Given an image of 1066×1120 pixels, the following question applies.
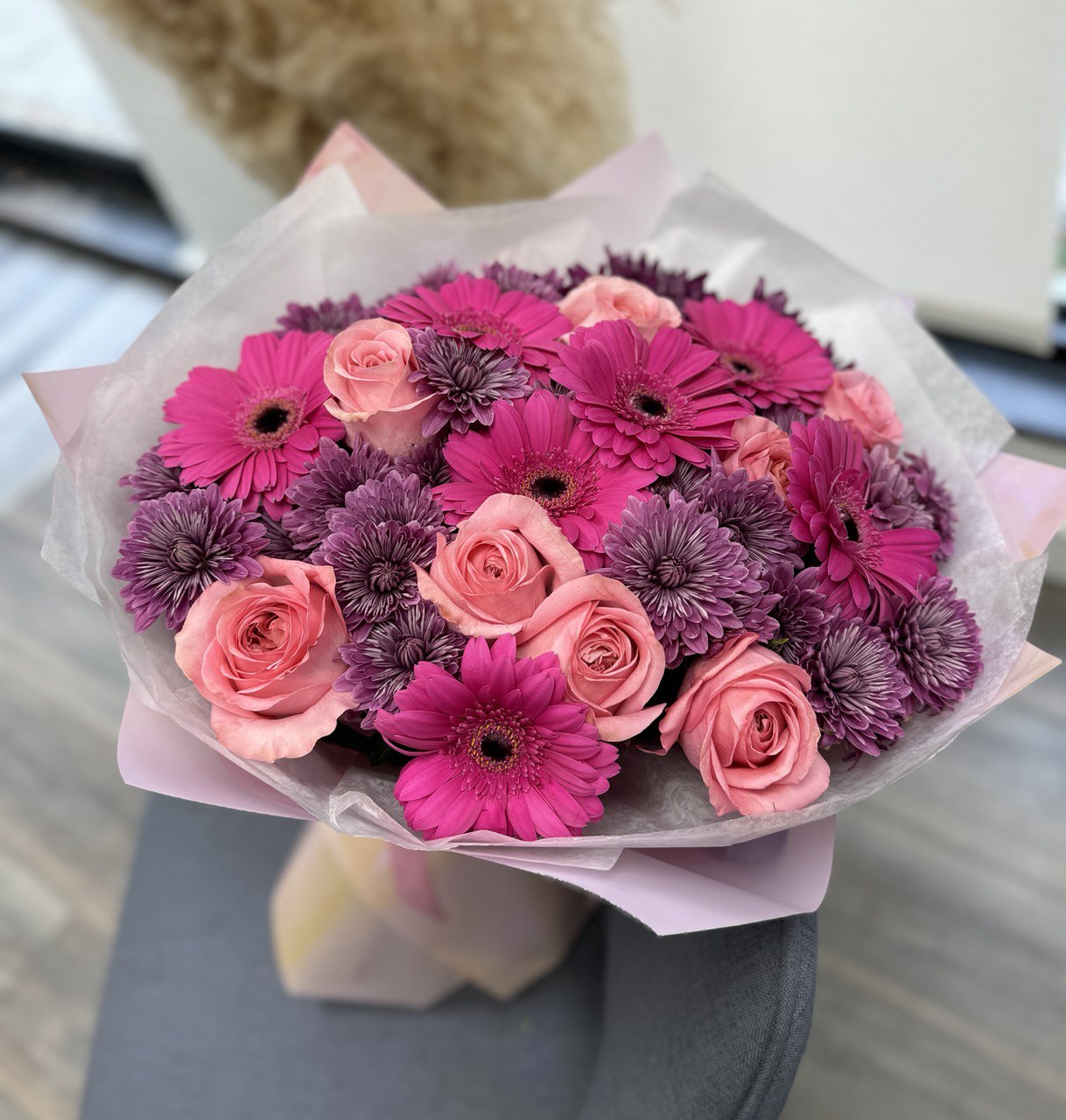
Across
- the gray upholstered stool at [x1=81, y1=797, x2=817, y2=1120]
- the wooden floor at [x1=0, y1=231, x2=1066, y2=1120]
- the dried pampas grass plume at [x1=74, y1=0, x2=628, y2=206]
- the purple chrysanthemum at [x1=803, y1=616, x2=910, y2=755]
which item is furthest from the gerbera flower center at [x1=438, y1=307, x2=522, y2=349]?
the wooden floor at [x1=0, y1=231, x2=1066, y2=1120]

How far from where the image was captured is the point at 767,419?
1.61ft

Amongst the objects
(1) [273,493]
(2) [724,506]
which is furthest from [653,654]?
(1) [273,493]

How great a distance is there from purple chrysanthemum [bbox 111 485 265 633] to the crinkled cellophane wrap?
0.12 ft

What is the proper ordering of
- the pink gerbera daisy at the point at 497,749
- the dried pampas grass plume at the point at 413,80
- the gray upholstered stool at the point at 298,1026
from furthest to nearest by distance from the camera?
1. the dried pampas grass plume at the point at 413,80
2. the gray upholstered stool at the point at 298,1026
3. the pink gerbera daisy at the point at 497,749

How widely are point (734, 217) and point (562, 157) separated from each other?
1.59ft

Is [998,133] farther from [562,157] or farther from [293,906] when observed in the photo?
[293,906]

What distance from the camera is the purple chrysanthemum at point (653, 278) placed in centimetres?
57

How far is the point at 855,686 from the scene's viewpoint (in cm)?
43

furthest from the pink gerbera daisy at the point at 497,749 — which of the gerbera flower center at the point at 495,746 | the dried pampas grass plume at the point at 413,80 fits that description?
the dried pampas grass plume at the point at 413,80

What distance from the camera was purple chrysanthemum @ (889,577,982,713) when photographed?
45 centimetres

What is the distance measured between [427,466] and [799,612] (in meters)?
0.19

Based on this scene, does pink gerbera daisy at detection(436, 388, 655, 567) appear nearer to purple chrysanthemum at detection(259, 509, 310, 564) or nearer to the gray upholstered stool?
purple chrysanthemum at detection(259, 509, 310, 564)

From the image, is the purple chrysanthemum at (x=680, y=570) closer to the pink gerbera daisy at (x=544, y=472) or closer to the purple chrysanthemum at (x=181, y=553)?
the pink gerbera daisy at (x=544, y=472)

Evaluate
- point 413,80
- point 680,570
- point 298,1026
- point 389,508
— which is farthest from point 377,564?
point 413,80
